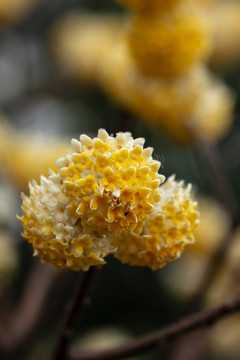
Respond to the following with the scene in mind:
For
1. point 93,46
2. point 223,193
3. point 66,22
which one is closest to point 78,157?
point 223,193

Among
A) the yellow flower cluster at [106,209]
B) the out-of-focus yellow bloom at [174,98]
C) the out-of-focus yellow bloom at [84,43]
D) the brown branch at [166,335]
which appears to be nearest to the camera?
the yellow flower cluster at [106,209]

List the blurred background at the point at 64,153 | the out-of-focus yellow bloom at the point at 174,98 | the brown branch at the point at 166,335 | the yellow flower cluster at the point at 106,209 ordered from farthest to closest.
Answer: the blurred background at the point at 64,153 → the out-of-focus yellow bloom at the point at 174,98 → the brown branch at the point at 166,335 → the yellow flower cluster at the point at 106,209

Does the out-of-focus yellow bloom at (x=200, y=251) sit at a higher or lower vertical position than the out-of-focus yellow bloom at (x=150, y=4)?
lower

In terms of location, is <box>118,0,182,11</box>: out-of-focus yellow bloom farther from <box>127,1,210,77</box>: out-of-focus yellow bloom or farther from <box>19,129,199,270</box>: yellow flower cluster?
<box>19,129,199,270</box>: yellow flower cluster

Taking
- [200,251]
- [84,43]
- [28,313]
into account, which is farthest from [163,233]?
[84,43]

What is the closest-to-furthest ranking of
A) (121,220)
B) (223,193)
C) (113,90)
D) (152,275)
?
(121,220)
(223,193)
(113,90)
(152,275)

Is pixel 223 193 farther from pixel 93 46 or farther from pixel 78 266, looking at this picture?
pixel 93 46

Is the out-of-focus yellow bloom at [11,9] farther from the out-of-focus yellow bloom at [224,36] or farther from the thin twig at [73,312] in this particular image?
the thin twig at [73,312]

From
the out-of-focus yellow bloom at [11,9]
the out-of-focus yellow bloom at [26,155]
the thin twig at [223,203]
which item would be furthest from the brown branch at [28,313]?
the out-of-focus yellow bloom at [11,9]
